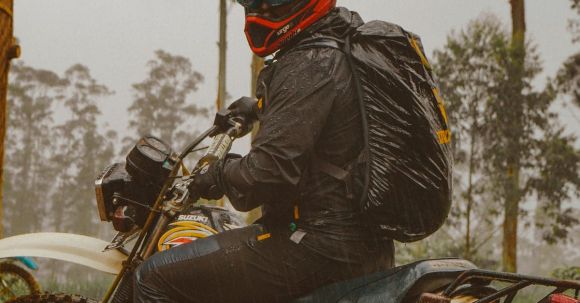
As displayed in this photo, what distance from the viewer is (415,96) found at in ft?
6.56

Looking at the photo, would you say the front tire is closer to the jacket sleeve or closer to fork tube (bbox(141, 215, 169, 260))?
fork tube (bbox(141, 215, 169, 260))

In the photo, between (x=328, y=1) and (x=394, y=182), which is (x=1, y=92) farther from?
(x=394, y=182)

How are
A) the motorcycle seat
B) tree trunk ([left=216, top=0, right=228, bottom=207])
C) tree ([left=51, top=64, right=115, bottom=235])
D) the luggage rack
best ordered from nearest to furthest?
the luggage rack → the motorcycle seat → tree trunk ([left=216, top=0, right=228, bottom=207]) → tree ([left=51, top=64, right=115, bottom=235])

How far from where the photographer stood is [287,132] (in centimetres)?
197

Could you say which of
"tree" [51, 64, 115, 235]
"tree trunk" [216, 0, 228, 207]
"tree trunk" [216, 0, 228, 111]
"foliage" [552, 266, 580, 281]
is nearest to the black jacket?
"tree trunk" [216, 0, 228, 207]

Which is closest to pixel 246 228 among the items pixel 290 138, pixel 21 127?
pixel 290 138

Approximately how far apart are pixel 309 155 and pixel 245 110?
59 cm

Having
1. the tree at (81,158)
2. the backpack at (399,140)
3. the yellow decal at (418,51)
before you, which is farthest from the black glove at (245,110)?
the tree at (81,158)

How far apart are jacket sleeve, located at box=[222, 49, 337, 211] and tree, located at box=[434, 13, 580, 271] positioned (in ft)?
42.4

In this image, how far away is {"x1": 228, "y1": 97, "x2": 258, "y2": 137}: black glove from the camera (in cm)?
250

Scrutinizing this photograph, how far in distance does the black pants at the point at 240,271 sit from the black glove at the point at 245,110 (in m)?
0.61

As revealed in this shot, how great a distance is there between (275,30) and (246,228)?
769 mm

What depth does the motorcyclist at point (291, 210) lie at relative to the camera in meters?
1.98

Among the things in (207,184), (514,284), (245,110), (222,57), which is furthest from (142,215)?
(222,57)
